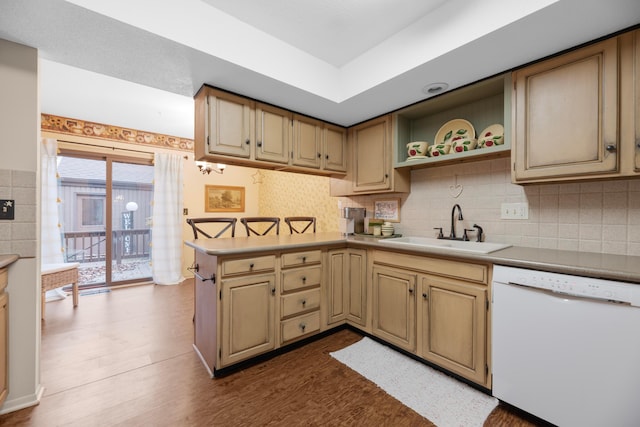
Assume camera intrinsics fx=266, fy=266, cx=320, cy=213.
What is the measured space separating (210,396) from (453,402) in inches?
58.1

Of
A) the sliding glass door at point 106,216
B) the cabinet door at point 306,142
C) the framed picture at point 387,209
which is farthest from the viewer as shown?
the sliding glass door at point 106,216

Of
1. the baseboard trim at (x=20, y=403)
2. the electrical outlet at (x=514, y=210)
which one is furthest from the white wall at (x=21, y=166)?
the electrical outlet at (x=514, y=210)

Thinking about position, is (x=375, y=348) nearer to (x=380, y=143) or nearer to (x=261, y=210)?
(x=380, y=143)

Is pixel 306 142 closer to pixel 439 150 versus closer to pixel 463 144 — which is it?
pixel 439 150

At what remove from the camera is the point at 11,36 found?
1499mm

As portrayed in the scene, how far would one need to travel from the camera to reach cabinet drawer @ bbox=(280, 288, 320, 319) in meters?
2.11

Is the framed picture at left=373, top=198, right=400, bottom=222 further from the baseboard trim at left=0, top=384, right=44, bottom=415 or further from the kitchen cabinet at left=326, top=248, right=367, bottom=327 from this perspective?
the baseboard trim at left=0, top=384, right=44, bottom=415

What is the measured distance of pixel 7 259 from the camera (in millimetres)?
1435

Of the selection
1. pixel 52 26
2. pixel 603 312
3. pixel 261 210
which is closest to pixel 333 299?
pixel 603 312

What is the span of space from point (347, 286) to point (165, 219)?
3386mm

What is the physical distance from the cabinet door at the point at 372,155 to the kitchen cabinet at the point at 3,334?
8.62 ft

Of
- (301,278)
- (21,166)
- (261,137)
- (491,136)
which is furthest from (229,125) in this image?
(491,136)

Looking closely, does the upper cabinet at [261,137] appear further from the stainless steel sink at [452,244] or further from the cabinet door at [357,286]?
the stainless steel sink at [452,244]

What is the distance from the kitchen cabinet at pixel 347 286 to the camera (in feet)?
7.87
